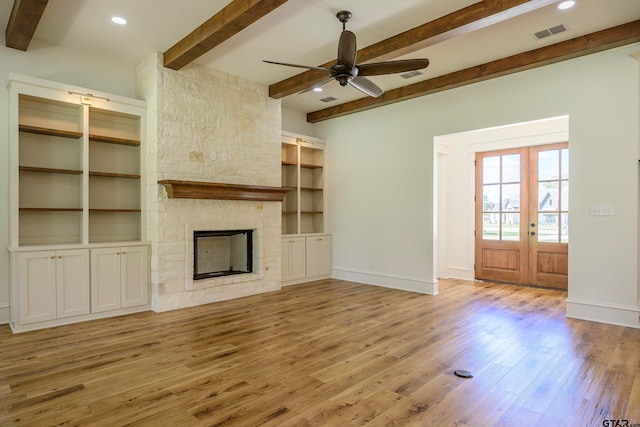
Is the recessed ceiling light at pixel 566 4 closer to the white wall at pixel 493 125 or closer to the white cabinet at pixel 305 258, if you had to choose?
the white wall at pixel 493 125

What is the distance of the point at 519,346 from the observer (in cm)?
353

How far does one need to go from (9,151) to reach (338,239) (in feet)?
16.5

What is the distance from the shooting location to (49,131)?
423 centimetres

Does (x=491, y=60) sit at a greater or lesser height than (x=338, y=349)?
greater

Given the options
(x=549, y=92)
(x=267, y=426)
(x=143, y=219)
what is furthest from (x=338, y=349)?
(x=549, y=92)

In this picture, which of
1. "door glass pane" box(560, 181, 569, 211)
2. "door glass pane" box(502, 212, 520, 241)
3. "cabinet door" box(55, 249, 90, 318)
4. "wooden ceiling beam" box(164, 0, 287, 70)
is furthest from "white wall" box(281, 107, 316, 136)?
"door glass pane" box(560, 181, 569, 211)

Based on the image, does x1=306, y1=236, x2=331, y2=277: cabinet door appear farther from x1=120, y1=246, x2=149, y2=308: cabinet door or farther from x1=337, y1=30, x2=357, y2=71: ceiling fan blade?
x1=337, y1=30, x2=357, y2=71: ceiling fan blade

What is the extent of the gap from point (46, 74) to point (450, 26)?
466 centimetres

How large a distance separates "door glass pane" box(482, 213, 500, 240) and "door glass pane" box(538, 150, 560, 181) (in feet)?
3.30

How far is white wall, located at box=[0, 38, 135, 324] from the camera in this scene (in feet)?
13.6

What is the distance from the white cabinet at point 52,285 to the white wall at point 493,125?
426 cm

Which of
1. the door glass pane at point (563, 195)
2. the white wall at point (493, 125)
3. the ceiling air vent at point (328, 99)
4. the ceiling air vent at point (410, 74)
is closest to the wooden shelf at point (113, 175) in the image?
the ceiling air vent at point (328, 99)

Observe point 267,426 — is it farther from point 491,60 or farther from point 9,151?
point 491,60

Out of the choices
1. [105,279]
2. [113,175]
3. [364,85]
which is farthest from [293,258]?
[364,85]
